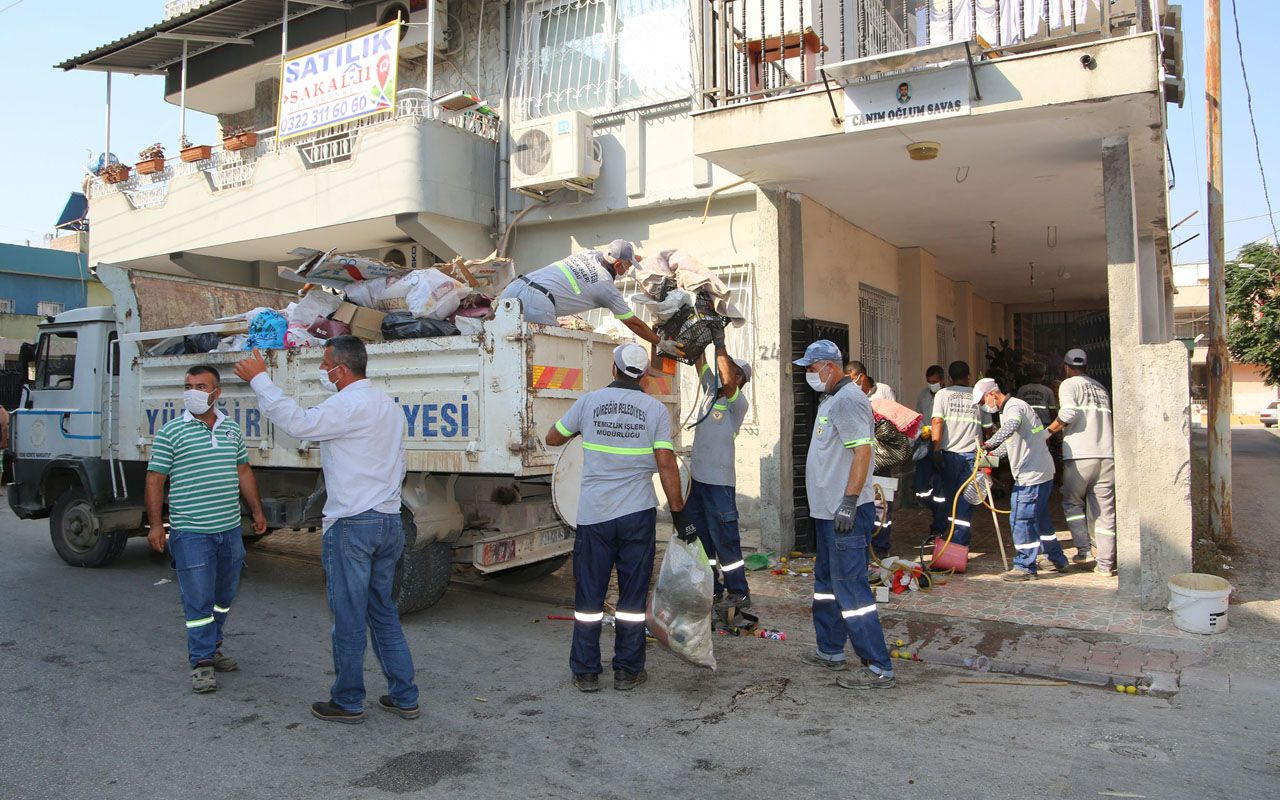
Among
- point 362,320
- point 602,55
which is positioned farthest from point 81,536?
point 602,55

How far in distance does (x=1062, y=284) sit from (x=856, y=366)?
28.5 ft

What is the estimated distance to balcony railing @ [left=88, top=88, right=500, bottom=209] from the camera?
1102 centimetres

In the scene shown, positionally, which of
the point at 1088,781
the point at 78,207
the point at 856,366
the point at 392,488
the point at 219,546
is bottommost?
the point at 1088,781

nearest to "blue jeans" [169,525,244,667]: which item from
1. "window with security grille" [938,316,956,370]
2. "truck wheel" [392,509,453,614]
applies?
"truck wheel" [392,509,453,614]

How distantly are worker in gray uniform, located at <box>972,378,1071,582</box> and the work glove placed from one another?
3196mm

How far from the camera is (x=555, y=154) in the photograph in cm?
1020

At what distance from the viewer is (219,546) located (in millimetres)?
4883

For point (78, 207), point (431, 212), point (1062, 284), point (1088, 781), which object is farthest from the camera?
point (78, 207)

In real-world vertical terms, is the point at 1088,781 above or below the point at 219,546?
below

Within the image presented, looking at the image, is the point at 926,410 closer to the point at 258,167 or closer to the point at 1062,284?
the point at 1062,284

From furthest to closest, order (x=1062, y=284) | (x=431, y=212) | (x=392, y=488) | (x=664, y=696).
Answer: (x=1062, y=284) → (x=431, y=212) → (x=664, y=696) → (x=392, y=488)

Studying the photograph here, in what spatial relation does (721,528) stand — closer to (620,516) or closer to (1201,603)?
(620,516)

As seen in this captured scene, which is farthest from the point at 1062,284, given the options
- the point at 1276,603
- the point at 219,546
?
the point at 219,546

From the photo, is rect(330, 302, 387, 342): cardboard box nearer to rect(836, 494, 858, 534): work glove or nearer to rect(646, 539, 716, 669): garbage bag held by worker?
rect(646, 539, 716, 669): garbage bag held by worker
